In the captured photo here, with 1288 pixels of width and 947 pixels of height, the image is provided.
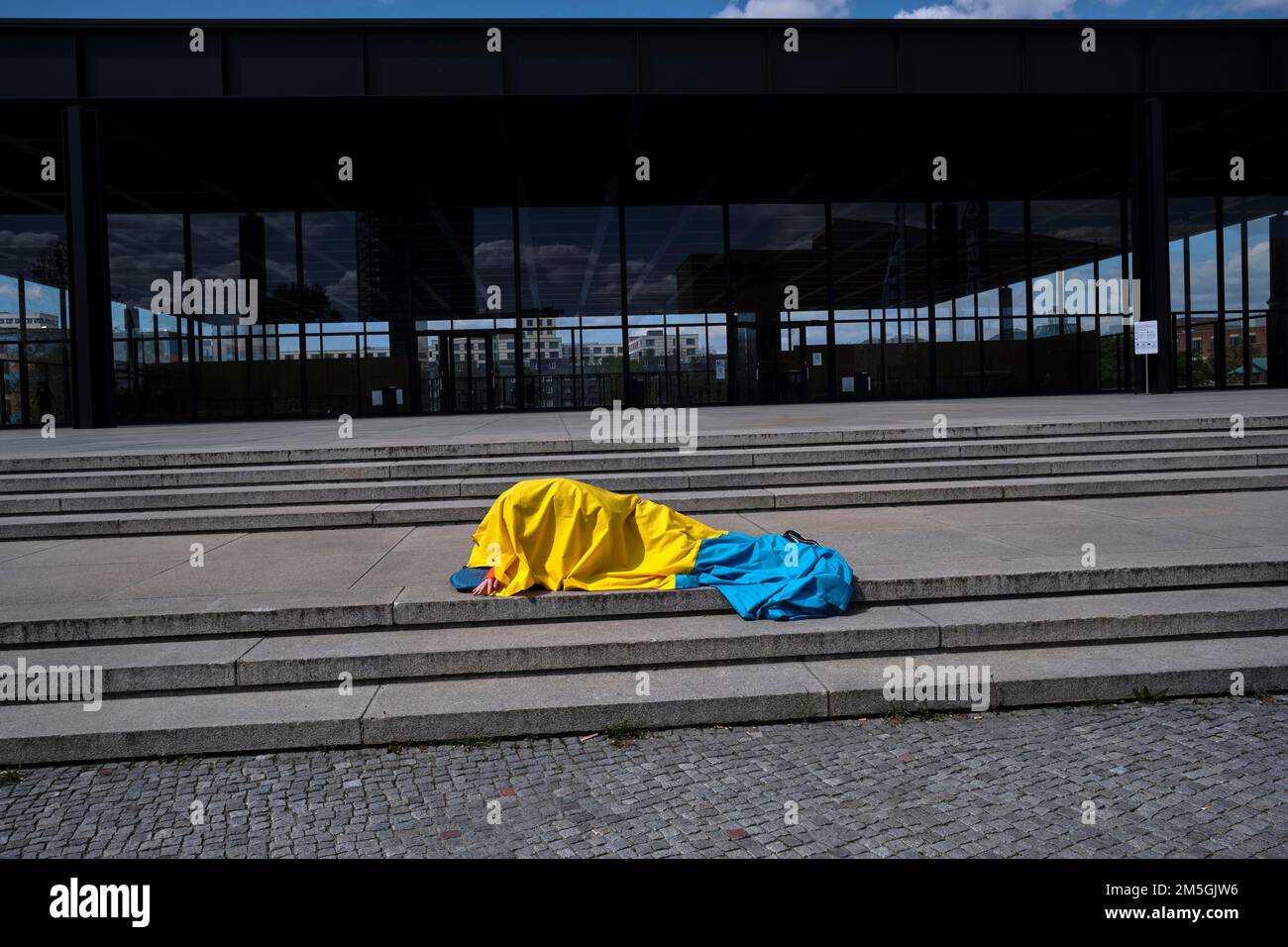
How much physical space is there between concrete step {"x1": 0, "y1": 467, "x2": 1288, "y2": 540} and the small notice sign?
8.26 m

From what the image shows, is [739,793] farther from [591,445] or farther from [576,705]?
[591,445]

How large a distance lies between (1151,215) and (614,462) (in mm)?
13400

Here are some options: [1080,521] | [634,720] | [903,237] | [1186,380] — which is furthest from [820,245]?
[634,720]

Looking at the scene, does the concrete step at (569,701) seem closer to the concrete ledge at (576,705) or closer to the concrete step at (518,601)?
the concrete ledge at (576,705)

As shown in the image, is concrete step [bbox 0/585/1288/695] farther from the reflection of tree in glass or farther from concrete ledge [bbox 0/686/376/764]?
the reflection of tree in glass

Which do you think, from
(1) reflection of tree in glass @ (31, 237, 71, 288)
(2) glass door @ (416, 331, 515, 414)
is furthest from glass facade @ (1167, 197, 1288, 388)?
(1) reflection of tree in glass @ (31, 237, 71, 288)

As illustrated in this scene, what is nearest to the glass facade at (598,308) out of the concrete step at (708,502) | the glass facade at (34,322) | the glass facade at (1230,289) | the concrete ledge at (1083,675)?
the glass facade at (34,322)

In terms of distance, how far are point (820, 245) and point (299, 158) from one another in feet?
39.2

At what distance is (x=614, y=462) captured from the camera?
10.3 metres

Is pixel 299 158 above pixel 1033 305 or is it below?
above

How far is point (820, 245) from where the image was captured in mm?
22672

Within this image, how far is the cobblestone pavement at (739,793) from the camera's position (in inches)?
141

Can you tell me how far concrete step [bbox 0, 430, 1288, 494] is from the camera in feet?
32.0

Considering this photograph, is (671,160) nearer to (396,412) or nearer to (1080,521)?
(396,412)
